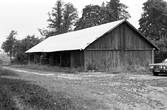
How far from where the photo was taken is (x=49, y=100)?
696 cm

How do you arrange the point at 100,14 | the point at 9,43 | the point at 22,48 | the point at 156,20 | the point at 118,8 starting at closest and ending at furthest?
the point at 22,48
the point at 156,20
the point at 100,14
the point at 9,43
the point at 118,8

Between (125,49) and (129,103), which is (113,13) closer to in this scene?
(125,49)

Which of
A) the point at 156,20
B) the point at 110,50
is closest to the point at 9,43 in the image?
the point at 156,20

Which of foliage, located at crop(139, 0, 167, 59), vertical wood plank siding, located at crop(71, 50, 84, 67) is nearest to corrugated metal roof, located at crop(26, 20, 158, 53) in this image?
vertical wood plank siding, located at crop(71, 50, 84, 67)

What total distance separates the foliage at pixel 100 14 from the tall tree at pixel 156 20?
26.2 feet

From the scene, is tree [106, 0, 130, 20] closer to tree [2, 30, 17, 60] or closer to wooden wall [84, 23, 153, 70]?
tree [2, 30, 17, 60]

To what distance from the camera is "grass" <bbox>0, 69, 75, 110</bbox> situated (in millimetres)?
6582

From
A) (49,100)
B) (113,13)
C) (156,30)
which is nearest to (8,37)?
(113,13)

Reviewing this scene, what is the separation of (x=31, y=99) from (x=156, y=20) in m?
45.0

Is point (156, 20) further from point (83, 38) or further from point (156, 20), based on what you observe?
point (83, 38)

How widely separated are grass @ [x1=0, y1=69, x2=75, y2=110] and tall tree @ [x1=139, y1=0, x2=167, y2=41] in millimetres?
43610

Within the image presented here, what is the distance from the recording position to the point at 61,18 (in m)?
65.4

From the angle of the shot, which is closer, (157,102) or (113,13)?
(157,102)

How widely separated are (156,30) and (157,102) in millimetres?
42283
